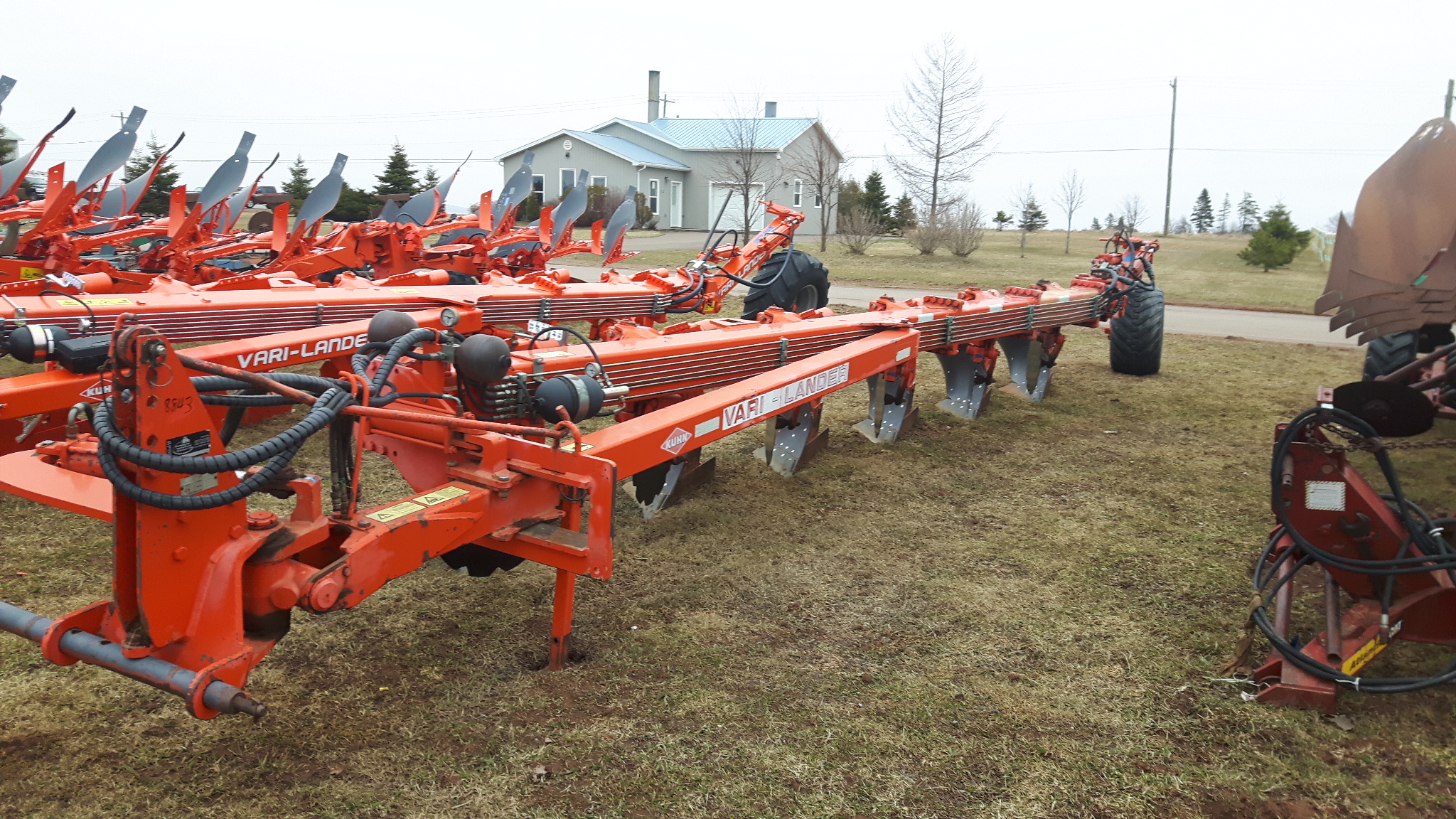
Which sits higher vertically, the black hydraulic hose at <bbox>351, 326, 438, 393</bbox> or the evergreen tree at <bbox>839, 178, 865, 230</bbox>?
the evergreen tree at <bbox>839, 178, 865, 230</bbox>

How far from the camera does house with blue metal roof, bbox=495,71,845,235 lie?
36.4 meters

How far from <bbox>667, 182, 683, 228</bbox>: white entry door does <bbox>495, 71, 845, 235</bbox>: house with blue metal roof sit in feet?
0.09

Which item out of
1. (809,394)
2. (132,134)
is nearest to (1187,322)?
(809,394)

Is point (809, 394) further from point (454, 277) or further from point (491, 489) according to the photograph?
point (454, 277)

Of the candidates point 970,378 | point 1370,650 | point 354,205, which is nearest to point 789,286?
point 970,378

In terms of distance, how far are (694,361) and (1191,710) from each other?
2.73 meters

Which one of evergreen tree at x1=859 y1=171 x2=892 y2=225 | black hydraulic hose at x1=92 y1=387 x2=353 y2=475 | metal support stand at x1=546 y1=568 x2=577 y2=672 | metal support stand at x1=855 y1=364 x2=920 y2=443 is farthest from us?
evergreen tree at x1=859 y1=171 x2=892 y2=225

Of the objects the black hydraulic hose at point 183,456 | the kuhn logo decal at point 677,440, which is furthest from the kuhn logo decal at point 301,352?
the black hydraulic hose at point 183,456

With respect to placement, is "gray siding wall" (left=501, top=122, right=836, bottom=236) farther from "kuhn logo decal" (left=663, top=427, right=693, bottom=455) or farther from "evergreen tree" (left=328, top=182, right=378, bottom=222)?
"kuhn logo decal" (left=663, top=427, right=693, bottom=455)

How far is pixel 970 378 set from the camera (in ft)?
25.3

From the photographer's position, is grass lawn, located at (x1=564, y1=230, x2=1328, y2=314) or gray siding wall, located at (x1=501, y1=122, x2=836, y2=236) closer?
grass lawn, located at (x1=564, y1=230, x2=1328, y2=314)

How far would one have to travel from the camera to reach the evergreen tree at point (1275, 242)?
26.5 m

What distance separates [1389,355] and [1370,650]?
166 inches

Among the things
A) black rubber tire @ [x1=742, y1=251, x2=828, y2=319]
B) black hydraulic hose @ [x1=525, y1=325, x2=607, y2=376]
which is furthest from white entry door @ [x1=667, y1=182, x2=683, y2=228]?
black hydraulic hose @ [x1=525, y1=325, x2=607, y2=376]
